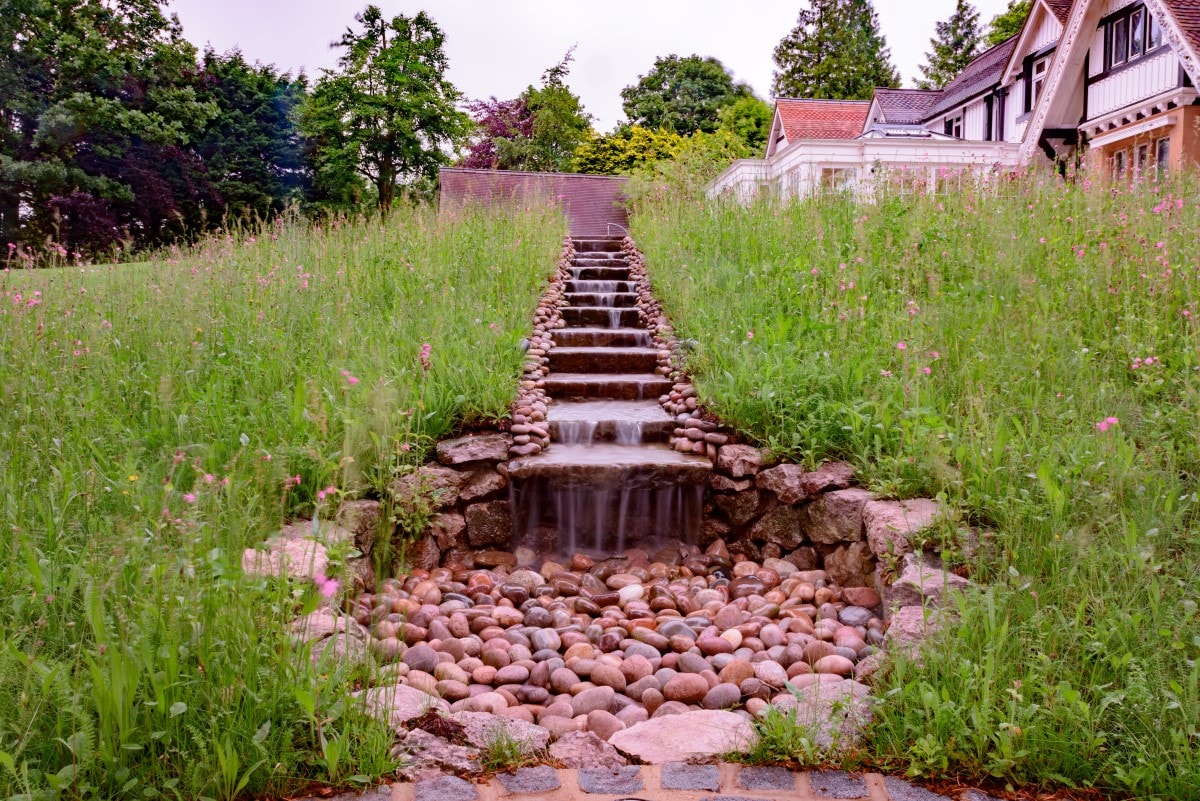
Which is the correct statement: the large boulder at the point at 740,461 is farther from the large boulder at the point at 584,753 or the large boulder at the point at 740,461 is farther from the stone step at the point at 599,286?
the stone step at the point at 599,286

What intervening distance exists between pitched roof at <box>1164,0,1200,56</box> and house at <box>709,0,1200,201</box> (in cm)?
2

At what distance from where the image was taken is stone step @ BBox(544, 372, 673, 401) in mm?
7211

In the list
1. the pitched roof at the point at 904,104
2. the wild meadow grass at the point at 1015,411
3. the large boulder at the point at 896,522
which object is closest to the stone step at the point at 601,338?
the wild meadow grass at the point at 1015,411

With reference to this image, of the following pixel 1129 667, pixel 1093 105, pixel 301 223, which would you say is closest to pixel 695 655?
pixel 1129 667

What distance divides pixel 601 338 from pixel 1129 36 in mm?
16214

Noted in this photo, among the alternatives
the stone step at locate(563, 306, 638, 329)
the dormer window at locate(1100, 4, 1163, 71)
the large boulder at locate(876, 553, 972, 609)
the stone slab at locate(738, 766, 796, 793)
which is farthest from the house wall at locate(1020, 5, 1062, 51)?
the stone slab at locate(738, 766, 796, 793)

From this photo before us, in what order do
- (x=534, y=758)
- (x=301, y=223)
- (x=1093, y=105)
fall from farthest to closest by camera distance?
(x=1093, y=105) < (x=301, y=223) < (x=534, y=758)

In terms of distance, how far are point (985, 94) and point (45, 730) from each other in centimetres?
2837

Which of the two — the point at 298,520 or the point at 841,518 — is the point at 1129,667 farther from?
the point at 298,520

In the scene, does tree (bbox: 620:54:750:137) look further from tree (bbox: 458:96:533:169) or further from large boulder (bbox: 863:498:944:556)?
large boulder (bbox: 863:498:944:556)

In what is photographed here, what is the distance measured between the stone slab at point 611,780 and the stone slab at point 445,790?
0.33 metres

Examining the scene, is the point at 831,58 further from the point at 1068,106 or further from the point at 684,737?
the point at 684,737

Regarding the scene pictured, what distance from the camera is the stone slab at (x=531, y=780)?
8.19 feet

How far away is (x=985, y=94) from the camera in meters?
25.4
